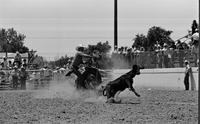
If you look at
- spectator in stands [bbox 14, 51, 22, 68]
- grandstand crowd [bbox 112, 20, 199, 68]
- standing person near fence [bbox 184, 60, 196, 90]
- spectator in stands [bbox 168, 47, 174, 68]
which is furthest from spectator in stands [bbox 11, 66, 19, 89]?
standing person near fence [bbox 184, 60, 196, 90]

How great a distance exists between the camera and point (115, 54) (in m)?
26.2

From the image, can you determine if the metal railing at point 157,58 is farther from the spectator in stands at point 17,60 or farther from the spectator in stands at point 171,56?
the spectator in stands at point 17,60

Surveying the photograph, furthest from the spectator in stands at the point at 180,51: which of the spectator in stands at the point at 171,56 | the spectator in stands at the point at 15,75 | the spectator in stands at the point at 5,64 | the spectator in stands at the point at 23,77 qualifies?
the spectator in stands at the point at 5,64

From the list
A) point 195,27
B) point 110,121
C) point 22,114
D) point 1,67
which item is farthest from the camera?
point 1,67

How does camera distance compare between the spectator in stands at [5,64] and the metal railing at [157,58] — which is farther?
the spectator in stands at [5,64]

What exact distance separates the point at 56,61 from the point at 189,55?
926cm

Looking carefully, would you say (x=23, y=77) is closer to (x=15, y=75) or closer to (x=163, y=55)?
(x=15, y=75)

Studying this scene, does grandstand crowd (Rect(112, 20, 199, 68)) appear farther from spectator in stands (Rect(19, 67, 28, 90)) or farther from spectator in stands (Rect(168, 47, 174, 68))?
spectator in stands (Rect(19, 67, 28, 90))

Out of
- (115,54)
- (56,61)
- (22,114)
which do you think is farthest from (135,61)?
(22,114)

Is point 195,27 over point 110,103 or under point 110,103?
over

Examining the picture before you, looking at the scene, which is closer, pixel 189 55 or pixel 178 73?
pixel 189 55

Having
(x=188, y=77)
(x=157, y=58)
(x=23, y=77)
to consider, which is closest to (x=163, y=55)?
(x=157, y=58)

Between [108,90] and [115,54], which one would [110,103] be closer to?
[108,90]

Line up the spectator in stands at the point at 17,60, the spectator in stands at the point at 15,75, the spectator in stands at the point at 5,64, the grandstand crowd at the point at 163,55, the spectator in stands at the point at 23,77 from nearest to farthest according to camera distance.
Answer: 1. the grandstand crowd at the point at 163,55
2. the spectator in stands at the point at 23,77
3. the spectator in stands at the point at 15,75
4. the spectator in stands at the point at 17,60
5. the spectator in stands at the point at 5,64
